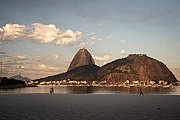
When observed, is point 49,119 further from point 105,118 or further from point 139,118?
point 139,118

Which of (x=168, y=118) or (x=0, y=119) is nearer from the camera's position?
(x=0, y=119)

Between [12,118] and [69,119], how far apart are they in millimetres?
8784

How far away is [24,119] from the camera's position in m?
29.9

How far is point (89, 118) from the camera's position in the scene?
31688mm

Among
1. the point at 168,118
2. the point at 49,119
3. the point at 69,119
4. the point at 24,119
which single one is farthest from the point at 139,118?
the point at 24,119

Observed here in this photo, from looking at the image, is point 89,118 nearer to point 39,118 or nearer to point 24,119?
point 39,118

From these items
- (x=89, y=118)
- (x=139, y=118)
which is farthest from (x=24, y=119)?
(x=139, y=118)

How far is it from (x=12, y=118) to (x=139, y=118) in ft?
65.2

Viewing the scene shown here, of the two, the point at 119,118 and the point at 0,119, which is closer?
the point at 0,119

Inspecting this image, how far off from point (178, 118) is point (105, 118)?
11623 mm

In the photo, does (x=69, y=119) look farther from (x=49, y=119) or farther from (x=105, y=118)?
(x=105, y=118)

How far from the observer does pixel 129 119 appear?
100ft

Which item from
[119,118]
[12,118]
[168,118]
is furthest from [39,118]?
[168,118]

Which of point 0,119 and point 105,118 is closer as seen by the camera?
point 0,119
